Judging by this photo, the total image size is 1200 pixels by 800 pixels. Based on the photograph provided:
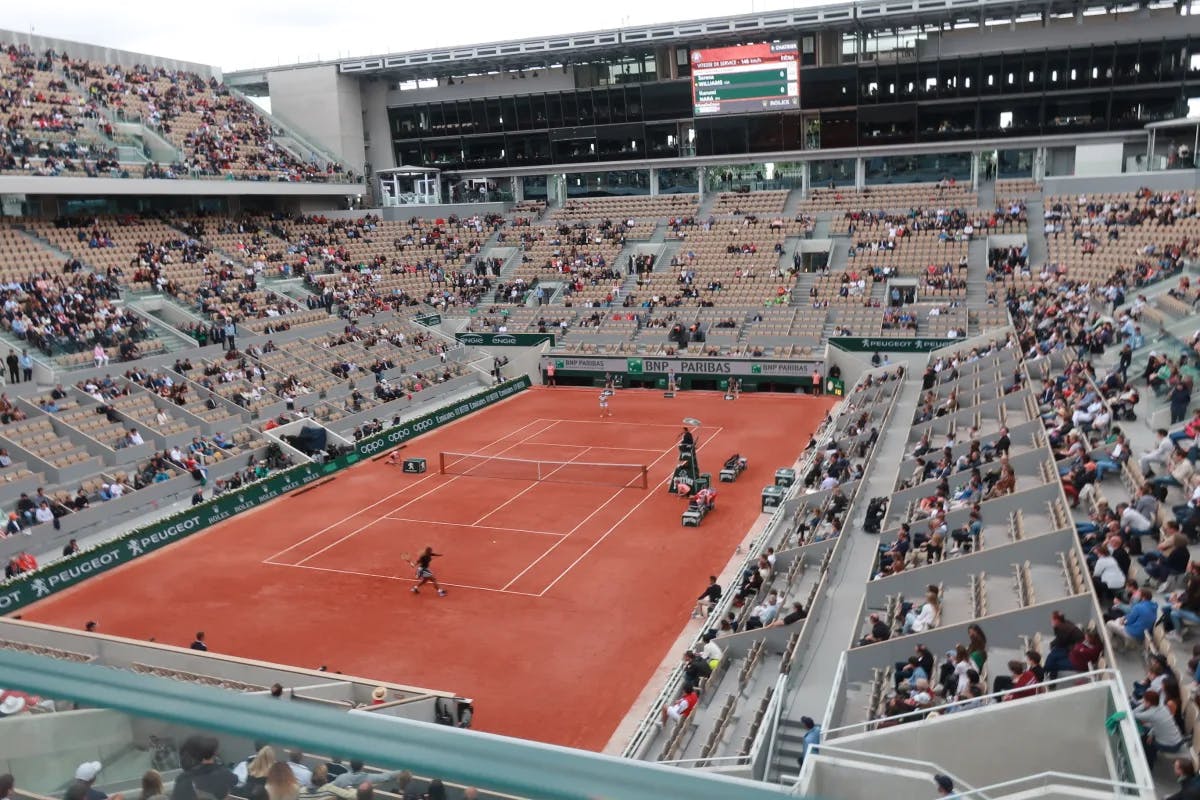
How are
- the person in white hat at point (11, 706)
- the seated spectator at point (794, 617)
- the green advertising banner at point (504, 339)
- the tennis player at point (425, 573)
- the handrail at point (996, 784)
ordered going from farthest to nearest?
the green advertising banner at point (504, 339)
the tennis player at point (425, 573)
the seated spectator at point (794, 617)
the handrail at point (996, 784)
the person in white hat at point (11, 706)

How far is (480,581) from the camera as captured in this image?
2527cm

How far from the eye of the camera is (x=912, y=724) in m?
12.6

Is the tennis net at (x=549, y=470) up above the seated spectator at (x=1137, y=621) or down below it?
below

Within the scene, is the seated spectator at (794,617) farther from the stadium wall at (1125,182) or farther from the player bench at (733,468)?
the stadium wall at (1125,182)

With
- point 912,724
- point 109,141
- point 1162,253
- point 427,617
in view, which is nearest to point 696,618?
point 427,617

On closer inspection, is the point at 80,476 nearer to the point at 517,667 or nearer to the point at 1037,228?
the point at 517,667

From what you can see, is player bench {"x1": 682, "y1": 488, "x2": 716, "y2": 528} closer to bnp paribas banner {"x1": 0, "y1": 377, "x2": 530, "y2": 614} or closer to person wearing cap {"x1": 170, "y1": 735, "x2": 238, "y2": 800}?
bnp paribas banner {"x1": 0, "y1": 377, "x2": 530, "y2": 614}

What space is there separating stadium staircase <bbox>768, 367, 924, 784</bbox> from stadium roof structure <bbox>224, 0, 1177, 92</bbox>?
38705 mm

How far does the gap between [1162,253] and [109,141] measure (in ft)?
185

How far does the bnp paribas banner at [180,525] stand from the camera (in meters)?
25.1

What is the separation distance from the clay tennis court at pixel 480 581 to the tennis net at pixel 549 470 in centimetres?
13

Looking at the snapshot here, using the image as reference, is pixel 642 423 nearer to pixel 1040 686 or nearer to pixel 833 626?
pixel 833 626

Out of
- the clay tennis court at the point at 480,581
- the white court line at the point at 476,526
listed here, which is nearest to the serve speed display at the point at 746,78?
the clay tennis court at the point at 480,581

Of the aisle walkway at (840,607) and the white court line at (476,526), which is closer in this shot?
the aisle walkway at (840,607)
